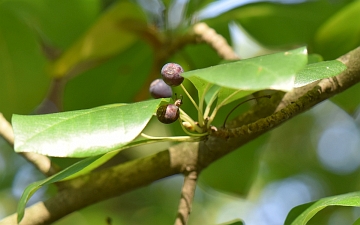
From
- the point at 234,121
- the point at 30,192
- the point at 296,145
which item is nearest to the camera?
the point at 30,192

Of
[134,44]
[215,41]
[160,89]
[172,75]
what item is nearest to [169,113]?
[172,75]

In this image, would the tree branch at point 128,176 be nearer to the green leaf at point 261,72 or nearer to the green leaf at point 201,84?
the green leaf at point 201,84

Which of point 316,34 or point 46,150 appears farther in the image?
point 316,34

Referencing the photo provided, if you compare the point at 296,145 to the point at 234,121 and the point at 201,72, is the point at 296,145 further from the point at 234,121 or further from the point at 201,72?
the point at 201,72

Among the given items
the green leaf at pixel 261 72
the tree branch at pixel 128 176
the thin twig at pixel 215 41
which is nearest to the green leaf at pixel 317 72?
the green leaf at pixel 261 72

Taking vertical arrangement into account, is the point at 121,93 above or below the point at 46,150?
above

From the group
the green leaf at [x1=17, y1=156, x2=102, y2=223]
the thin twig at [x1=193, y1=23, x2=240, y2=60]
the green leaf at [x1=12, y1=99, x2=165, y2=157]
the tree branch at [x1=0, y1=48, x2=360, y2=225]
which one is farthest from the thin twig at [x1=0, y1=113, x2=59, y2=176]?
the thin twig at [x1=193, y1=23, x2=240, y2=60]

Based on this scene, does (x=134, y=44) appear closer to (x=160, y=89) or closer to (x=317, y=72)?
(x=160, y=89)

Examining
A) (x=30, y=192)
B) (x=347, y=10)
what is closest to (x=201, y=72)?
(x=30, y=192)
